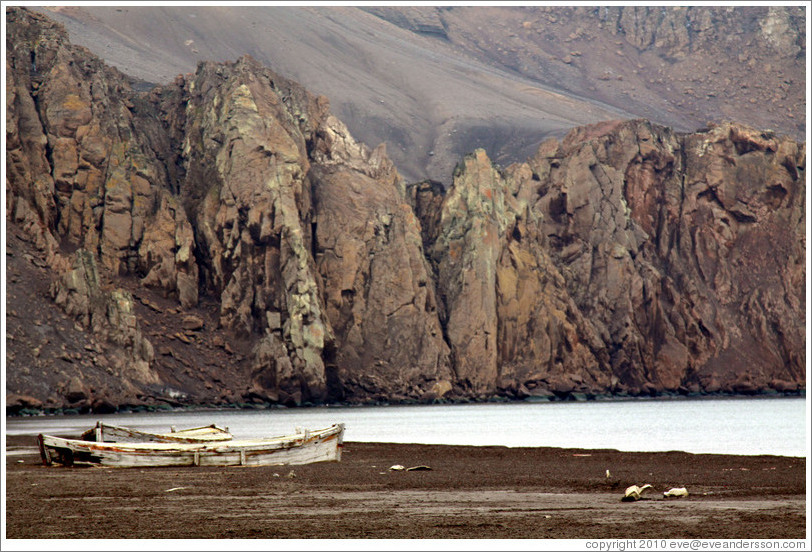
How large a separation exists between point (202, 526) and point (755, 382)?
167 meters

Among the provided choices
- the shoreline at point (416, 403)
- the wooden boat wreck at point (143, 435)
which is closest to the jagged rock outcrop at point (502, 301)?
the shoreline at point (416, 403)

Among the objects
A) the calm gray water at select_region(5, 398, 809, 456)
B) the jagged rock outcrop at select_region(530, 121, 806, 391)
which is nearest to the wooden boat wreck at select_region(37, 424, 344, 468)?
the calm gray water at select_region(5, 398, 809, 456)

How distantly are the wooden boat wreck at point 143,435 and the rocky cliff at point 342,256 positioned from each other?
225 feet

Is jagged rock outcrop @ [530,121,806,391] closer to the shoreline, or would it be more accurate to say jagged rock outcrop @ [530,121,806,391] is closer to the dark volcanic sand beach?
the shoreline

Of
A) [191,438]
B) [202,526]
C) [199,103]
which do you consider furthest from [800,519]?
[199,103]

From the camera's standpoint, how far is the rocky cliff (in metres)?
135

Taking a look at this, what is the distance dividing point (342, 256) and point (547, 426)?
6938cm

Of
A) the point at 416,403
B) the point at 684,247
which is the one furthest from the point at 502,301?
the point at 684,247

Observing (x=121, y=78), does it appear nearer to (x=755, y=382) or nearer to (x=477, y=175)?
(x=477, y=175)

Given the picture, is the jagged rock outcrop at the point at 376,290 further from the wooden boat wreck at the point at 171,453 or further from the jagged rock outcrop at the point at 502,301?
the wooden boat wreck at the point at 171,453

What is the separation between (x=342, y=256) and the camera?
156 meters

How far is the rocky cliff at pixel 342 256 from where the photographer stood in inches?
5315

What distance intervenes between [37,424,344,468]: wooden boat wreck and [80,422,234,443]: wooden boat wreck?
2.65 meters

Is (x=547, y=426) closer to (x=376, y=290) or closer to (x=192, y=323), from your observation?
(x=192, y=323)
